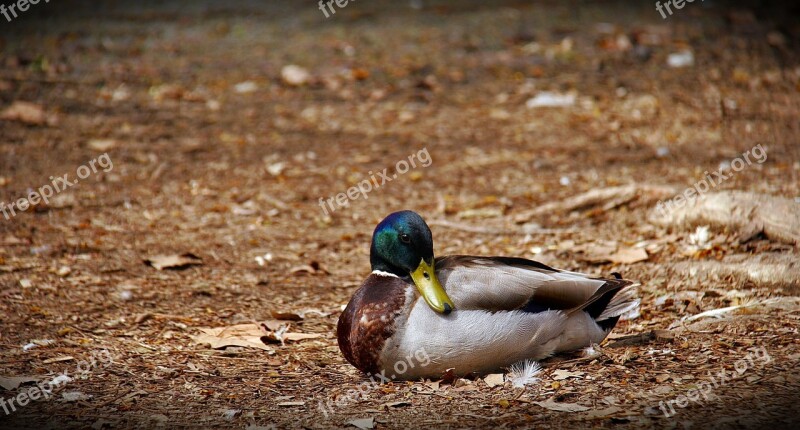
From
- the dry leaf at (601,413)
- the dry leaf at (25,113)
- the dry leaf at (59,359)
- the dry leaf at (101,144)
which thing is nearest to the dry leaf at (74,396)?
the dry leaf at (59,359)

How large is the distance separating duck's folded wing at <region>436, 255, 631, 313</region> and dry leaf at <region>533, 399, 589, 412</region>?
0.43 meters

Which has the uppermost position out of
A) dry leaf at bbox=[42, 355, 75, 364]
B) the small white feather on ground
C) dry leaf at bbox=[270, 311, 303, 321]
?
dry leaf at bbox=[42, 355, 75, 364]

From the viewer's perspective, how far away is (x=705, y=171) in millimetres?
6328

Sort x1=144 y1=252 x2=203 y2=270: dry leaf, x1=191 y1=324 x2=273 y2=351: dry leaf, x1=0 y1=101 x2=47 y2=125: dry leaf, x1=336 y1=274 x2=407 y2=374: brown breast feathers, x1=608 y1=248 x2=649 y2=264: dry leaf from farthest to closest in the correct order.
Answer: x1=0 y1=101 x2=47 y2=125: dry leaf → x1=144 y1=252 x2=203 y2=270: dry leaf → x1=608 y1=248 x2=649 y2=264: dry leaf → x1=191 y1=324 x2=273 y2=351: dry leaf → x1=336 y1=274 x2=407 y2=374: brown breast feathers

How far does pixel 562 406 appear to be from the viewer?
3316 millimetres

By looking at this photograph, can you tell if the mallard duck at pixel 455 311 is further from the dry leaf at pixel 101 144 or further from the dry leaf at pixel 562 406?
the dry leaf at pixel 101 144

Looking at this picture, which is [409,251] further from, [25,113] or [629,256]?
[25,113]

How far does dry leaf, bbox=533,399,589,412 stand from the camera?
3.28 meters

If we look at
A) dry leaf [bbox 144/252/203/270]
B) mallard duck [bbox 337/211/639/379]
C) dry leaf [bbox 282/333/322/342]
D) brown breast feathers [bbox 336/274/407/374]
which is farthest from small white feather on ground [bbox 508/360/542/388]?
dry leaf [bbox 144/252/203/270]

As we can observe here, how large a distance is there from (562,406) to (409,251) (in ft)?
2.87

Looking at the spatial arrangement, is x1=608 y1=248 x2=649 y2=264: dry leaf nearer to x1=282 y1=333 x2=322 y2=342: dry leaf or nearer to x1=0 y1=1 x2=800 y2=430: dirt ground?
x1=0 y1=1 x2=800 y2=430: dirt ground

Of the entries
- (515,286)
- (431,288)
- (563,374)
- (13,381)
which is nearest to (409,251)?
(431,288)

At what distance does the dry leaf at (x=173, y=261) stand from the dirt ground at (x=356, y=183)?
0.7 inches

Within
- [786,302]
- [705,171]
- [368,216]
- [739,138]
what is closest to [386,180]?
[368,216]
